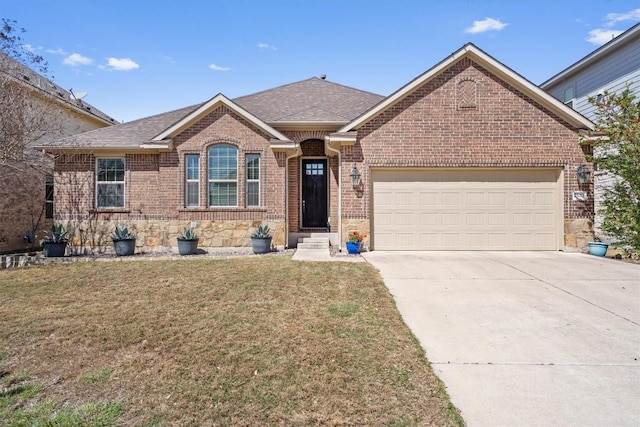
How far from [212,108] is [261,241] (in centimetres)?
459

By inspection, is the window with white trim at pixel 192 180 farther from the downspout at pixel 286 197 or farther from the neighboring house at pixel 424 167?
the downspout at pixel 286 197

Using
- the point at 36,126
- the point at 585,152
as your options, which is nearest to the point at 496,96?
the point at 585,152

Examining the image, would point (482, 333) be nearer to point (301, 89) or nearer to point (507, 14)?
point (507, 14)

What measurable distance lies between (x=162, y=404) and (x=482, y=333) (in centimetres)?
372

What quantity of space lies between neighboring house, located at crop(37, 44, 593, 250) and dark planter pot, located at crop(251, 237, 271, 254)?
628 mm

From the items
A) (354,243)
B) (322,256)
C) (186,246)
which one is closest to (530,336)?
(354,243)

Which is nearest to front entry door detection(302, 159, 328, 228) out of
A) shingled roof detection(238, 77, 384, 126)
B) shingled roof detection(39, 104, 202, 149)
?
shingled roof detection(238, 77, 384, 126)

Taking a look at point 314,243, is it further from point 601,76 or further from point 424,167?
point 601,76

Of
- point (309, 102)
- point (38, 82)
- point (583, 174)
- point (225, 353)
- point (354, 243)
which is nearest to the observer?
point (225, 353)

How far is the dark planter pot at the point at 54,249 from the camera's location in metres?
10.5

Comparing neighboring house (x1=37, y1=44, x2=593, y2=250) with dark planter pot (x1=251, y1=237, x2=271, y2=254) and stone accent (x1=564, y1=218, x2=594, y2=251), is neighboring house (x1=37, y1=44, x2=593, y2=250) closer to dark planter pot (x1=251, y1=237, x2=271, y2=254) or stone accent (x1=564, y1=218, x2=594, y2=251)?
stone accent (x1=564, y1=218, x2=594, y2=251)

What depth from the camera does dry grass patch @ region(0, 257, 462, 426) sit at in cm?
277

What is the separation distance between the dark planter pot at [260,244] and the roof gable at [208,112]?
3223 mm

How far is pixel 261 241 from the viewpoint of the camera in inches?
409
